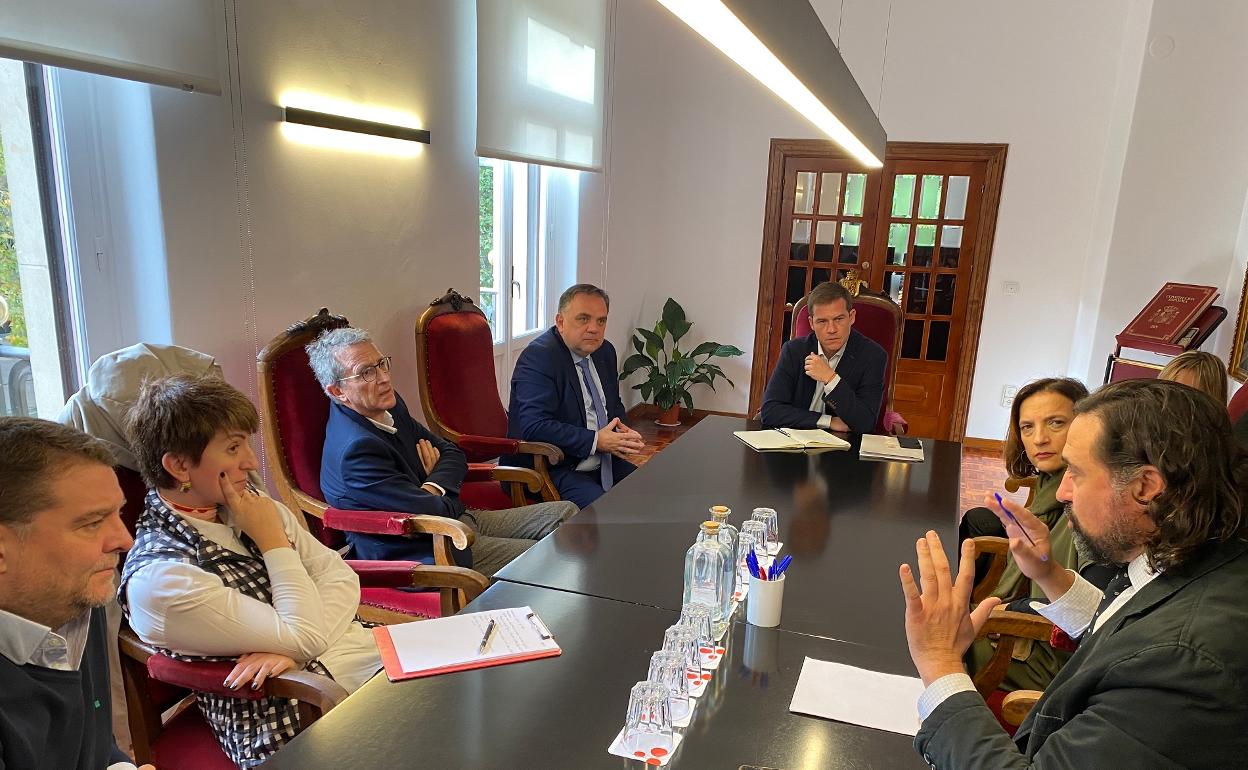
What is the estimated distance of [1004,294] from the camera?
5.55m

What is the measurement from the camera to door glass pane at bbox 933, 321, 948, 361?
575 centimetres

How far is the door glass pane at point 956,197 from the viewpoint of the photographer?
5.48 m

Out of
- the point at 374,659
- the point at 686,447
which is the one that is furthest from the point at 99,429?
the point at 686,447

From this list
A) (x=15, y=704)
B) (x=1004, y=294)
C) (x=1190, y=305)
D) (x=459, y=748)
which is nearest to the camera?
(x=15, y=704)

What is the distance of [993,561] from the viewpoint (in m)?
2.31

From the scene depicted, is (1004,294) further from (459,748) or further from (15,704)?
(15,704)

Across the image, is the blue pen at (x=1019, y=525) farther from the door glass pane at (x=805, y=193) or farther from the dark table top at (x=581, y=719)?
the door glass pane at (x=805, y=193)

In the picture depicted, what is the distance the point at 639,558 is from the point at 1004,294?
471cm

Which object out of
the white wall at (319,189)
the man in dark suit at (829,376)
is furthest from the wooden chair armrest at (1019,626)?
the white wall at (319,189)

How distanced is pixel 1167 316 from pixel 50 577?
16.4 feet

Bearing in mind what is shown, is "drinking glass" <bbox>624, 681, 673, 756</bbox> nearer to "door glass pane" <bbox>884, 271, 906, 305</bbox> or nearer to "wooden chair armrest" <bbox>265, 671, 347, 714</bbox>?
"wooden chair armrest" <bbox>265, 671, 347, 714</bbox>

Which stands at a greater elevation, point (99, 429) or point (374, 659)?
point (99, 429)

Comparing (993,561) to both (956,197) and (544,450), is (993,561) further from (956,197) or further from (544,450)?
(956,197)

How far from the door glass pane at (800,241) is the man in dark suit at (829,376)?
2596mm
